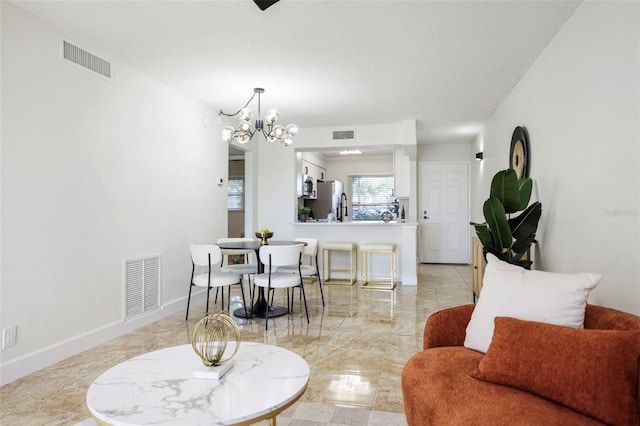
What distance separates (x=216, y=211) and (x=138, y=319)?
200 cm

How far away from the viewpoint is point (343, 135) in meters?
6.56

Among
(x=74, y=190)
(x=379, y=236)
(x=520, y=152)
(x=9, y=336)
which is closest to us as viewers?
(x=9, y=336)

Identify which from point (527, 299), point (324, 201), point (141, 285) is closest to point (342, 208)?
point (324, 201)

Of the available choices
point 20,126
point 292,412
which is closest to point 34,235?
point 20,126

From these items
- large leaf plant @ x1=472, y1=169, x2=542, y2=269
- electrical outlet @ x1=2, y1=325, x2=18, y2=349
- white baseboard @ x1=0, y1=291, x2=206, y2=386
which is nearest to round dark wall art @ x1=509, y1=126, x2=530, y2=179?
large leaf plant @ x1=472, y1=169, x2=542, y2=269

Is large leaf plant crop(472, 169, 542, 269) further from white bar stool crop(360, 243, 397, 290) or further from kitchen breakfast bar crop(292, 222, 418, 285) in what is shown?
kitchen breakfast bar crop(292, 222, 418, 285)

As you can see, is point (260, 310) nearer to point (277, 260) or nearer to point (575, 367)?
point (277, 260)

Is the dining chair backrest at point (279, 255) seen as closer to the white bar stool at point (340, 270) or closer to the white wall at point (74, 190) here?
the white wall at point (74, 190)

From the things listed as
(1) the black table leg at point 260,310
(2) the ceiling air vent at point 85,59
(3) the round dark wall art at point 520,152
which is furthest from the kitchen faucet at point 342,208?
(2) the ceiling air vent at point 85,59

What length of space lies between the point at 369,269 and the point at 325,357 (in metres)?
3.66

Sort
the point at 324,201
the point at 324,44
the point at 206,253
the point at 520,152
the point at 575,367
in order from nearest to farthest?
1. the point at 575,367
2. the point at 324,44
3. the point at 206,253
4. the point at 520,152
5. the point at 324,201

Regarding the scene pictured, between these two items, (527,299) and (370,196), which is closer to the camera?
(527,299)

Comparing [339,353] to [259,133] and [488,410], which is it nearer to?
[488,410]

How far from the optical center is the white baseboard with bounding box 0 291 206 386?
105 inches
